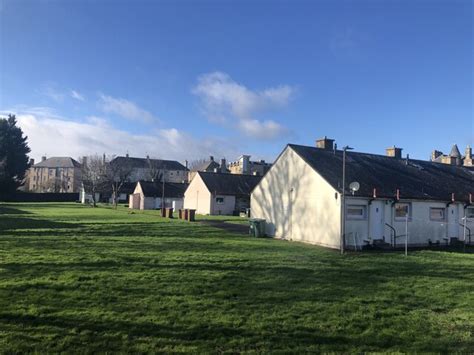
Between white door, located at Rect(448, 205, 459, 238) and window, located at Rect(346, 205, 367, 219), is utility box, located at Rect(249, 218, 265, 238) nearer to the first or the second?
window, located at Rect(346, 205, 367, 219)

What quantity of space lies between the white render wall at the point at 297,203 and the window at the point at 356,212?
0.82 meters

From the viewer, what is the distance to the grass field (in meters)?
6.55

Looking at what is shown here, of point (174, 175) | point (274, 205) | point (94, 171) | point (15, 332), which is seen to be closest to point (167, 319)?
point (15, 332)

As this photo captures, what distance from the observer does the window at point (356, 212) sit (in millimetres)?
21469

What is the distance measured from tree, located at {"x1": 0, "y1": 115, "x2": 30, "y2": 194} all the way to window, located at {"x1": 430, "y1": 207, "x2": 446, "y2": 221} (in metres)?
69.8

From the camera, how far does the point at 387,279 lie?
472 inches

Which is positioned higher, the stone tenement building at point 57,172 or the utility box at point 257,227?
the stone tenement building at point 57,172

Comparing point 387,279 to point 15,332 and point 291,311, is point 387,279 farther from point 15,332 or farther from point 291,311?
point 15,332

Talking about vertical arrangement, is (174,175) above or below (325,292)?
above

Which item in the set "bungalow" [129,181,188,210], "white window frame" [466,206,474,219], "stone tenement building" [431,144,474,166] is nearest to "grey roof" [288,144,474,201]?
"white window frame" [466,206,474,219]

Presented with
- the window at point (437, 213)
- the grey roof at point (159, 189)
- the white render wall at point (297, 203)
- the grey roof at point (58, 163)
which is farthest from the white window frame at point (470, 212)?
the grey roof at point (58, 163)

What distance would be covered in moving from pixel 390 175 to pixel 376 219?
472 cm

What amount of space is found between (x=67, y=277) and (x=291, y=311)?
5427 mm

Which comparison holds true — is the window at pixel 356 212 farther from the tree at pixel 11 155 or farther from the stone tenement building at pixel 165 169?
the stone tenement building at pixel 165 169
